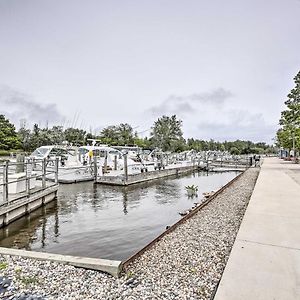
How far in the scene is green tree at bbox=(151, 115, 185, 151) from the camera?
65.2 m

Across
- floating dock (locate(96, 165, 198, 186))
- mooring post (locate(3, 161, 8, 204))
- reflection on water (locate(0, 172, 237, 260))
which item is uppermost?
mooring post (locate(3, 161, 8, 204))

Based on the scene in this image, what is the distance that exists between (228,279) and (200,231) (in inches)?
92.4

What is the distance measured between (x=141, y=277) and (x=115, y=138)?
54.0 metres

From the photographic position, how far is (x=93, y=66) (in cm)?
1989

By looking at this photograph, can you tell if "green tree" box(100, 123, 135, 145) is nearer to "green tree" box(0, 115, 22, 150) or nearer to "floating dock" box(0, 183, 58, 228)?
"green tree" box(0, 115, 22, 150)

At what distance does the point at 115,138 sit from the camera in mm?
56875

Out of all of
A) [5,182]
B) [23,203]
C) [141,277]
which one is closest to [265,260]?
[141,277]

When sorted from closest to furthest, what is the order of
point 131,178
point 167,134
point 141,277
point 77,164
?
point 141,277
point 131,178
point 77,164
point 167,134

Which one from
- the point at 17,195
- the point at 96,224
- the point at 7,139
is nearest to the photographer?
the point at 96,224

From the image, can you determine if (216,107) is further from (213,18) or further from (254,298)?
(254,298)

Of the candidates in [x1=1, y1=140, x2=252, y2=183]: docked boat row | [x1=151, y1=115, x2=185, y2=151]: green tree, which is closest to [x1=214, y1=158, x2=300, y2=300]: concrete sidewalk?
[x1=1, y1=140, x2=252, y2=183]: docked boat row

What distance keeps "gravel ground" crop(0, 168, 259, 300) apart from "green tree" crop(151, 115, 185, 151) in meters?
57.9

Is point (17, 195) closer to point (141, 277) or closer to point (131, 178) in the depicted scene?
point (141, 277)

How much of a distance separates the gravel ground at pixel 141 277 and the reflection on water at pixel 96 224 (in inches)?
68.0
